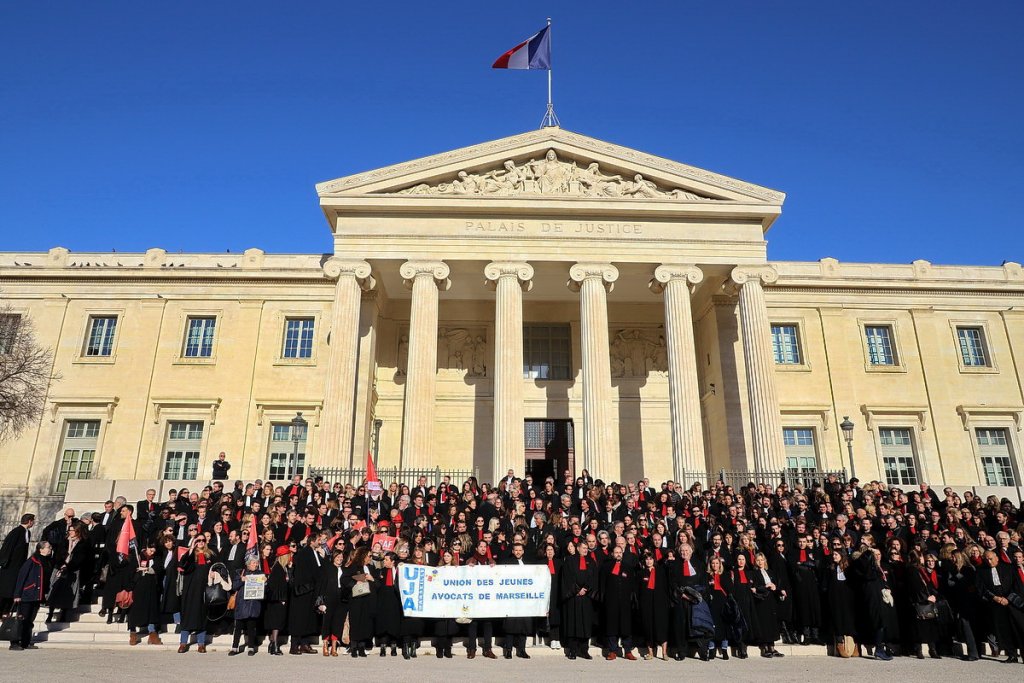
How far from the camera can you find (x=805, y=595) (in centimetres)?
1099

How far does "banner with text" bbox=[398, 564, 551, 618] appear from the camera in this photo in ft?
34.1

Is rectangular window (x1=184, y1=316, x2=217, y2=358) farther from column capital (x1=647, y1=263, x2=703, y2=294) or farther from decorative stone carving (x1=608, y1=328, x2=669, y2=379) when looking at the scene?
column capital (x1=647, y1=263, x2=703, y2=294)

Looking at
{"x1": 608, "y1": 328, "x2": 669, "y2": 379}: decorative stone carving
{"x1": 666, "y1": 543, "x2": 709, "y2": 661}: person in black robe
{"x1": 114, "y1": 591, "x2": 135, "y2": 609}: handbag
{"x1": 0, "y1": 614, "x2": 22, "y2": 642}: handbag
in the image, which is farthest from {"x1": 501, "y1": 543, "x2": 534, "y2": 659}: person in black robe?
{"x1": 608, "y1": 328, "x2": 669, "y2": 379}: decorative stone carving

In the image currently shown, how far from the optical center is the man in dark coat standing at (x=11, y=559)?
10.9 metres

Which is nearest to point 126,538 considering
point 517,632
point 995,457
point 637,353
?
point 517,632

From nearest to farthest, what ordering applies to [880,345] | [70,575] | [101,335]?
[70,575]
[101,335]
[880,345]

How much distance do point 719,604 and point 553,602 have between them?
2419mm

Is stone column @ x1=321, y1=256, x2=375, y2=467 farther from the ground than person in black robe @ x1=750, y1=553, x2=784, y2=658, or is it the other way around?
stone column @ x1=321, y1=256, x2=375, y2=467

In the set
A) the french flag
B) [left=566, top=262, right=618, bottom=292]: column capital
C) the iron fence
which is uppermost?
the french flag

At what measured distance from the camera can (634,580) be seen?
35.2 ft

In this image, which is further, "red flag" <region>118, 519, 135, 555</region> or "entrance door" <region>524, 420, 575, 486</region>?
"entrance door" <region>524, 420, 575, 486</region>

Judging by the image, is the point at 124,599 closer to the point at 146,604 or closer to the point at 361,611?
the point at 146,604

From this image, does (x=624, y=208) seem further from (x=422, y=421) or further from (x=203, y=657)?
(x=203, y=657)

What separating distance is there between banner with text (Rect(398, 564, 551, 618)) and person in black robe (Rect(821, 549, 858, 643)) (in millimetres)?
4230
